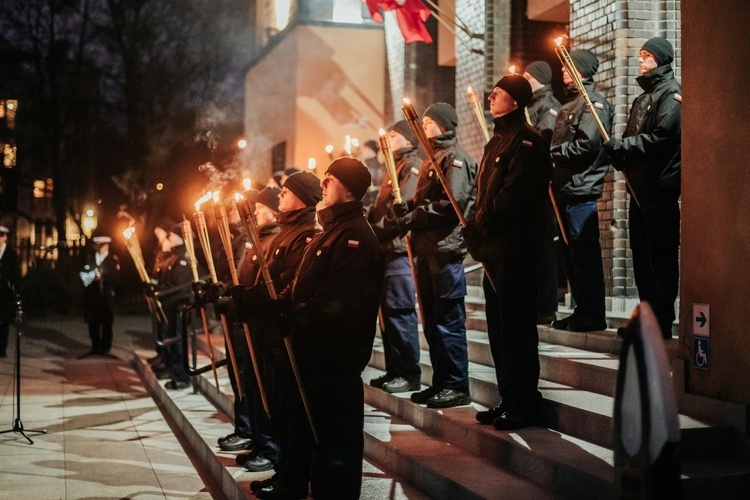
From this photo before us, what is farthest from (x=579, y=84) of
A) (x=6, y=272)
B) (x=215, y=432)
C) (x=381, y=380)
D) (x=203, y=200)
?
(x=6, y=272)

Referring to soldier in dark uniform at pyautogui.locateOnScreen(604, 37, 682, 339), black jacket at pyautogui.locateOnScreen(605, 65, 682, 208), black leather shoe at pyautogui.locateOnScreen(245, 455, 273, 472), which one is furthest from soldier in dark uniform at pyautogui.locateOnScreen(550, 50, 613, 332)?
black leather shoe at pyautogui.locateOnScreen(245, 455, 273, 472)

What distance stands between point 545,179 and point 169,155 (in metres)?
27.1

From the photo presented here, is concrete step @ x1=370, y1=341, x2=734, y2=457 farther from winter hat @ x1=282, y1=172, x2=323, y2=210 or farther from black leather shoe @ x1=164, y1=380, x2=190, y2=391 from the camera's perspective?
black leather shoe @ x1=164, y1=380, x2=190, y2=391

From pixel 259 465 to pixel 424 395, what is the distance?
54.5 inches

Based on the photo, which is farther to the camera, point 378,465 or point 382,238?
point 382,238

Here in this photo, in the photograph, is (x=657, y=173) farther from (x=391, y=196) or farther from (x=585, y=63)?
(x=391, y=196)

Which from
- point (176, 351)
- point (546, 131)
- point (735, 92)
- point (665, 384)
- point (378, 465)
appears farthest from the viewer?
point (176, 351)

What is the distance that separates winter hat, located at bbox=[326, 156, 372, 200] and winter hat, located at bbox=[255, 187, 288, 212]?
64.7 inches

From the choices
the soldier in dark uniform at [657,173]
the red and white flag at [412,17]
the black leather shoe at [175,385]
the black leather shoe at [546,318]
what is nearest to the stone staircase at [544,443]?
the black leather shoe at [546,318]

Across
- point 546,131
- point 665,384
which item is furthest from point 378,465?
point 665,384

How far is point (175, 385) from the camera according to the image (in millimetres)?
11531

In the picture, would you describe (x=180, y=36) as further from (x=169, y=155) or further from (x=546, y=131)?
(x=546, y=131)

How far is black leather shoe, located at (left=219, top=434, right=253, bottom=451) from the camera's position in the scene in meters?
7.62

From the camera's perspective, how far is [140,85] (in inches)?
1217
